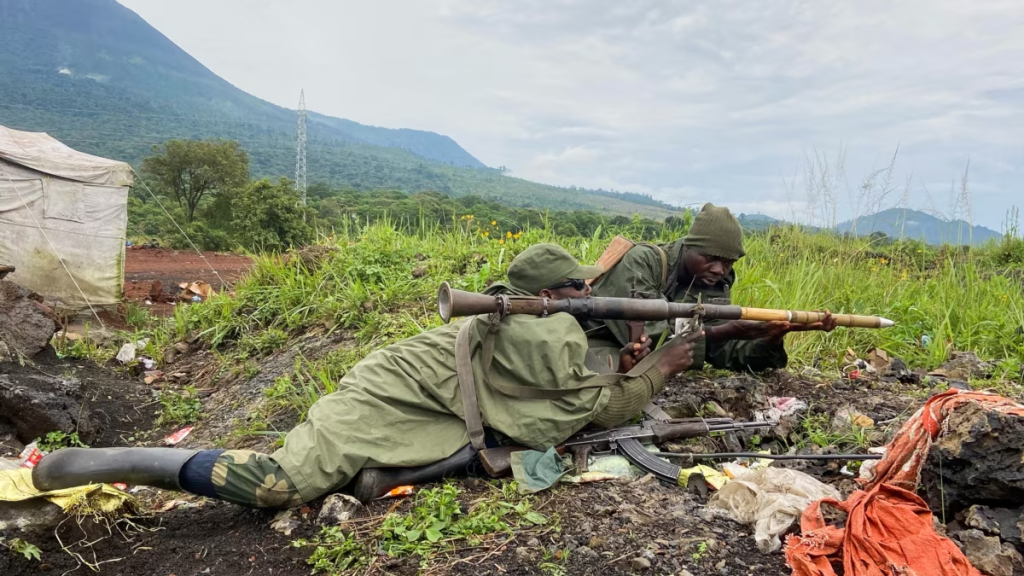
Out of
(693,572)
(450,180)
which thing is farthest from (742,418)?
(450,180)

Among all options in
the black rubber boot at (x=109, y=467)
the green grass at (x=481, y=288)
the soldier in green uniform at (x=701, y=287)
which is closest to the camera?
the black rubber boot at (x=109, y=467)

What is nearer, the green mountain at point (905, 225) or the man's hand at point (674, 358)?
the man's hand at point (674, 358)

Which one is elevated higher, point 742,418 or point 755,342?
point 755,342

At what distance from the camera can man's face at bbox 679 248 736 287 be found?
4148 mm

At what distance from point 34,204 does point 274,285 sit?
632 centimetres

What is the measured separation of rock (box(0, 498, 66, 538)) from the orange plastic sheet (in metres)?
2.80

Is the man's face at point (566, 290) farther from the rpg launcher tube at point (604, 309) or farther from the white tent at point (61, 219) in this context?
the white tent at point (61, 219)

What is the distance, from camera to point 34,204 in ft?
33.7

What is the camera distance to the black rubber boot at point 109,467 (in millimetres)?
2604

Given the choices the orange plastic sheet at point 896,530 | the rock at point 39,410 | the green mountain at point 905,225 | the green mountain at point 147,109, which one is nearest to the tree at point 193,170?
the green mountain at point 147,109

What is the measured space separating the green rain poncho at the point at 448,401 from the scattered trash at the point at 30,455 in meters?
2.00

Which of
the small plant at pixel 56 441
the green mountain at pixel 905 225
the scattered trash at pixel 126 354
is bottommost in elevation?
the scattered trash at pixel 126 354

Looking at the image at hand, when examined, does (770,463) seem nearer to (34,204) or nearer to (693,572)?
(693,572)

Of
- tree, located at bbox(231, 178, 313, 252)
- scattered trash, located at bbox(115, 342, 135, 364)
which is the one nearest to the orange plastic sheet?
scattered trash, located at bbox(115, 342, 135, 364)
